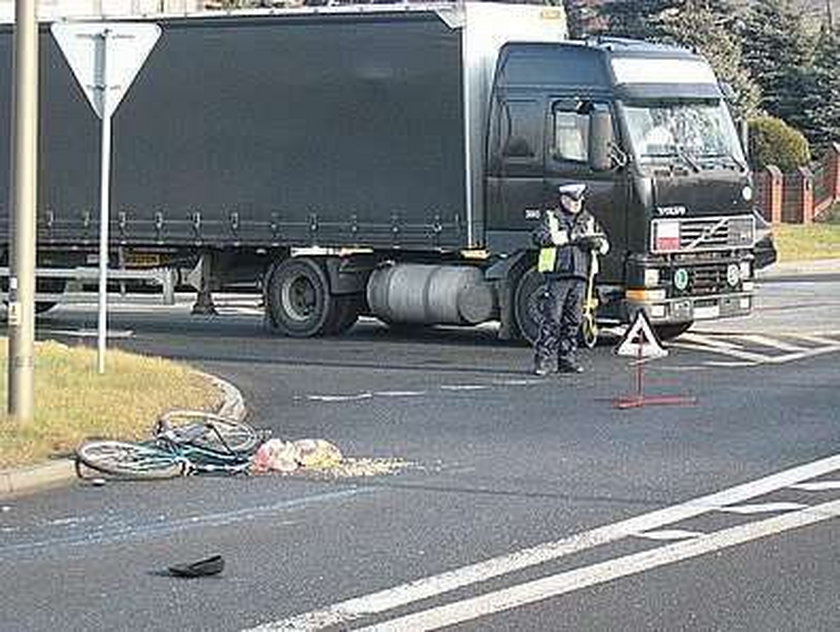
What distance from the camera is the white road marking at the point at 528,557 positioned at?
7.98m

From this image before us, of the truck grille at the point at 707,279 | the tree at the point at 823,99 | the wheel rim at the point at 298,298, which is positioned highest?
the tree at the point at 823,99

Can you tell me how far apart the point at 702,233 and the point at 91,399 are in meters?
9.09

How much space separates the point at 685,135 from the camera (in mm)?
21109

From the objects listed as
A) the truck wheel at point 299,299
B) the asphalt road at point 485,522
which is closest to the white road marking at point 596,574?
the asphalt road at point 485,522

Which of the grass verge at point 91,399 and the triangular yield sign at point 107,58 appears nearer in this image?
the grass verge at point 91,399

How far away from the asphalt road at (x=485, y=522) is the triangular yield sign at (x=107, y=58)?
284 centimetres

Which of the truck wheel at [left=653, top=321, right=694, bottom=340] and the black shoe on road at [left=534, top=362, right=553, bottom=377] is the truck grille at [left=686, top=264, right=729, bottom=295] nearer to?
the truck wheel at [left=653, top=321, right=694, bottom=340]

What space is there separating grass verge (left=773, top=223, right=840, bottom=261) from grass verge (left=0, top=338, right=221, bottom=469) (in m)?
31.8

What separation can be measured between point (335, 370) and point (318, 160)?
4172mm

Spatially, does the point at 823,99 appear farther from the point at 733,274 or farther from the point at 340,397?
the point at 340,397

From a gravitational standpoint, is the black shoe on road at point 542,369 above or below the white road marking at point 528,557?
above

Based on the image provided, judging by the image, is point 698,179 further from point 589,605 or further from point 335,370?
point 589,605

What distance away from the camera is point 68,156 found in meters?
Answer: 24.1

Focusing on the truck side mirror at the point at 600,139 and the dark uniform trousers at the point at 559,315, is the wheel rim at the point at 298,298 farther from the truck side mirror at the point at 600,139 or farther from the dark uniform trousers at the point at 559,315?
the dark uniform trousers at the point at 559,315
